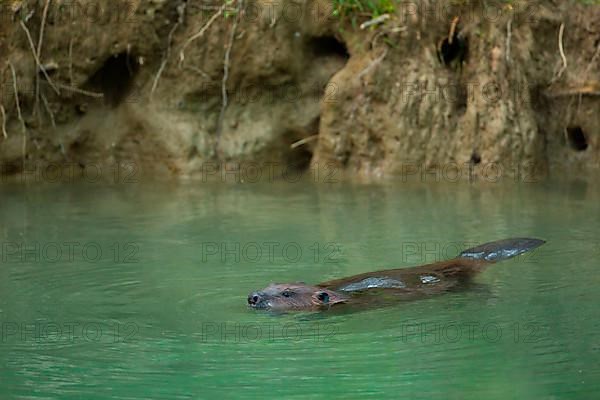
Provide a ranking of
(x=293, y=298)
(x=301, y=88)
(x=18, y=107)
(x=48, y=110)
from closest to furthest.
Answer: (x=293, y=298), (x=18, y=107), (x=48, y=110), (x=301, y=88)

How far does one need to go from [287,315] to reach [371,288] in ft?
1.73

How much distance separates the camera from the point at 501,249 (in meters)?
6.38

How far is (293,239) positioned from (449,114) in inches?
156

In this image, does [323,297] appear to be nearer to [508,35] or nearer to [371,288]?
[371,288]

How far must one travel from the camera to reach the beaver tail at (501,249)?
20.6 ft

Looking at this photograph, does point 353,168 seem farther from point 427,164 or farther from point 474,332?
point 474,332

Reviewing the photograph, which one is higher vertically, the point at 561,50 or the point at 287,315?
the point at 561,50

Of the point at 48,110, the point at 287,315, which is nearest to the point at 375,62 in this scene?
the point at 48,110

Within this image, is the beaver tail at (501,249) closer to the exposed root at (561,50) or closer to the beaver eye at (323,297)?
the beaver eye at (323,297)

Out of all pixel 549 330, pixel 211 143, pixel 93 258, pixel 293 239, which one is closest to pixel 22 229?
pixel 93 258

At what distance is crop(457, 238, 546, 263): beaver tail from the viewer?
627 centimetres

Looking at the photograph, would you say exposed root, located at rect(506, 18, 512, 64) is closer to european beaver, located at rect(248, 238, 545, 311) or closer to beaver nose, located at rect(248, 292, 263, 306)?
european beaver, located at rect(248, 238, 545, 311)

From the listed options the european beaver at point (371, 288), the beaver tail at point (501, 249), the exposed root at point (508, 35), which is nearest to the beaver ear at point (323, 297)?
the european beaver at point (371, 288)

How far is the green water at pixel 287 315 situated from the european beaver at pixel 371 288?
10cm
